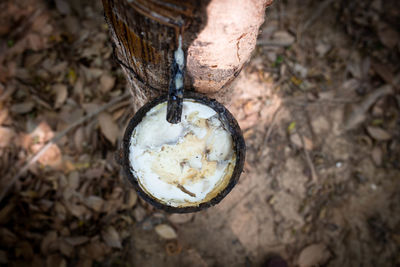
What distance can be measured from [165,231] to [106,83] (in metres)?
1.29

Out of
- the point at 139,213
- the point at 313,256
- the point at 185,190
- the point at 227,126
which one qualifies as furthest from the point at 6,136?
the point at 313,256

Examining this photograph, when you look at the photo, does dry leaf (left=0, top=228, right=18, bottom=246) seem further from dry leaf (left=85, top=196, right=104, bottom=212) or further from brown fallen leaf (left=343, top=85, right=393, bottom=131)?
Answer: brown fallen leaf (left=343, top=85, right=393, bottom=131)

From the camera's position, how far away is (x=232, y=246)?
2092 millimetres

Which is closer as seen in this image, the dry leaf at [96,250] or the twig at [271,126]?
the dry leaf at [96,250]

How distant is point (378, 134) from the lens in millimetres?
2414

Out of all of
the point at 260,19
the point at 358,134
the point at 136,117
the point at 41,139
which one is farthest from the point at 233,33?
the point at 358,134

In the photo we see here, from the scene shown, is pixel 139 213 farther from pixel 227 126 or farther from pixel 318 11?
pixel 318 11

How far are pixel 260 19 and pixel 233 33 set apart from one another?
0.42 feet

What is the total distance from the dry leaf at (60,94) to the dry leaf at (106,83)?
30 centimetres

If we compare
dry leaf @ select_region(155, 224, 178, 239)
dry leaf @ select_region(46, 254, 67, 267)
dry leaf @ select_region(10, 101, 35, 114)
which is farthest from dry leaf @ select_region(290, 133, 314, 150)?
dry leaf @ select_region(10, 101, 35, 114)

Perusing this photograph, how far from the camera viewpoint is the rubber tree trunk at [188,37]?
76 centimetres

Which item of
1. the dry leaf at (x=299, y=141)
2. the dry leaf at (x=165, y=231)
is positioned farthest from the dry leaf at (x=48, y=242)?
the dry leaf at (x=299, y=141)

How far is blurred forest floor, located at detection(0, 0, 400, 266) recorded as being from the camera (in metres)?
2.03

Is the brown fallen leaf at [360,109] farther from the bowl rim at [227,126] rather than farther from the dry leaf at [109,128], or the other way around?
the dry leaf at [109,128]
